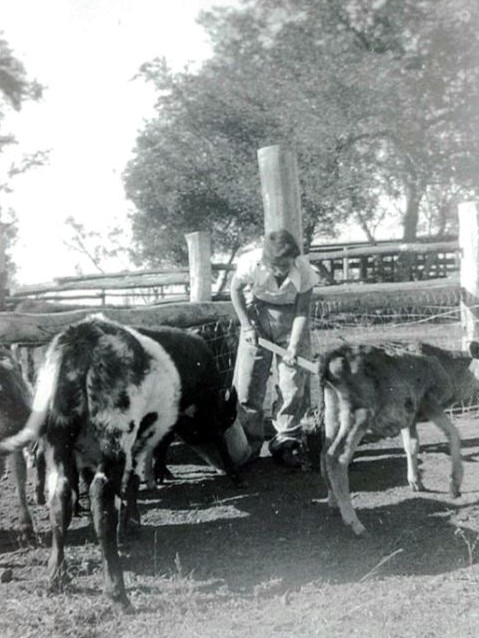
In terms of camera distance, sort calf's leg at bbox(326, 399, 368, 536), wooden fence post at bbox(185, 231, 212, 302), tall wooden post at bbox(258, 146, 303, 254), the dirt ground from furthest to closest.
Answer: wooden fence post at bbox(185, 231, 212, 302) < tall wooden post at bbox(258, 146, 303, 254) < calf's leg at bbox(326, 399, 368, 536) < the dirt ground

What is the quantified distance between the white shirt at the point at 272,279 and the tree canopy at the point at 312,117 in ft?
43.9

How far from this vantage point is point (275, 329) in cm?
593

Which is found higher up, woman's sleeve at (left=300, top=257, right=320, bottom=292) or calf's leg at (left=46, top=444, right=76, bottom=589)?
woman's sleeve at (left=300, top=257, right=320, bottom=292)

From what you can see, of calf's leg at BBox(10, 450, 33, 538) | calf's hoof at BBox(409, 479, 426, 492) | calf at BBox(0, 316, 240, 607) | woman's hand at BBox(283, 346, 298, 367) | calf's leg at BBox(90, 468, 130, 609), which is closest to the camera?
calf's leg at BBox(90, 468, 130, 609)

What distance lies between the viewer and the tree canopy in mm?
18906

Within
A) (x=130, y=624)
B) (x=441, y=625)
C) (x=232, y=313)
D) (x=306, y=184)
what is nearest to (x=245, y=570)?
(x=130, y=624)

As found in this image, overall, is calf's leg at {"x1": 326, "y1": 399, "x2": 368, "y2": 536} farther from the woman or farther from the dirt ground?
the woman

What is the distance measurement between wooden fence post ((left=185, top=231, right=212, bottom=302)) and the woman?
1139 mm

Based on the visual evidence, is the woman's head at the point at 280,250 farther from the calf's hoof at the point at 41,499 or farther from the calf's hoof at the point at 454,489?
the calf's hoof at the point at 41,499

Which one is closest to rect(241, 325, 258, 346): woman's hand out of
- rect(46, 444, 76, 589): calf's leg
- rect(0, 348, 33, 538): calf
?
rect(0, 348, 33, 538): calf

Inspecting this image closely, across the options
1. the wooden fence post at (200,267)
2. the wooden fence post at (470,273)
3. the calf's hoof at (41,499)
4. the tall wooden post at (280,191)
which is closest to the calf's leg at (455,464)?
the wooden fence post at (470,273)

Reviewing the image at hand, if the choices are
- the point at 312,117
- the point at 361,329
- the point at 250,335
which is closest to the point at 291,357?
the point at 250,335

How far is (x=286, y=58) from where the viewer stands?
20.2m

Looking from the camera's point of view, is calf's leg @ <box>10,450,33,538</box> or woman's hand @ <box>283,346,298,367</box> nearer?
calf's leg @ <box>10,450,33,538</box>
